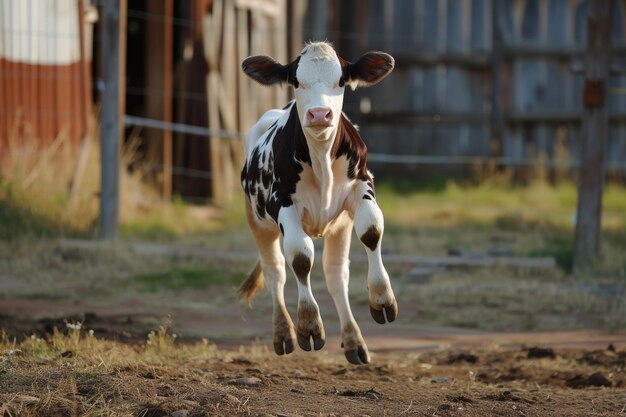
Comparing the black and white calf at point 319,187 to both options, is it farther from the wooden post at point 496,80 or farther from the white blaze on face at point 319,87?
the wooden post at point 496,80

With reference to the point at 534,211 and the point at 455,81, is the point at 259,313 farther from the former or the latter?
the point at 455,81

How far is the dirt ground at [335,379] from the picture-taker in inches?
229

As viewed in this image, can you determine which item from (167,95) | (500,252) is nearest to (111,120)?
(167,95)

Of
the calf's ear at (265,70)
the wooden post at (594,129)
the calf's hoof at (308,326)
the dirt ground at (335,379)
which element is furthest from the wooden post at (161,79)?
the calf's hoof at (308,326)

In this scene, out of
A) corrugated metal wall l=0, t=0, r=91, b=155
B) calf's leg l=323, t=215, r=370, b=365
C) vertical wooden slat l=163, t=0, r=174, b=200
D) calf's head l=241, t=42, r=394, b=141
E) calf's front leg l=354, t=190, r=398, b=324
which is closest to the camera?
calf's head l=241, t=42, r=394, b=141

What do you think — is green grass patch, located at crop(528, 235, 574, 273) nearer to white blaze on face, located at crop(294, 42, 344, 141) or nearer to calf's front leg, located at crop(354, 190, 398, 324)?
calf's front leg, located at crop(354, 190, 398, 324)

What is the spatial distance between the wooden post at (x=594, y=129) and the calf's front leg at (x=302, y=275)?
555 centimetres

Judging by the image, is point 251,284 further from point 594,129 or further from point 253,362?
point 594,129

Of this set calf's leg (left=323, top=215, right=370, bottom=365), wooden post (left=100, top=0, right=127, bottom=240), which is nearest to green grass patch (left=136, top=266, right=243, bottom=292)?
wooden post (left=100, top=0, right=127, bottom=240)

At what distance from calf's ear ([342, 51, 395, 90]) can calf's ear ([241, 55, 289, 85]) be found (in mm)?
406

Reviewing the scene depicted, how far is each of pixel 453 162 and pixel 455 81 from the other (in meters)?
1.54

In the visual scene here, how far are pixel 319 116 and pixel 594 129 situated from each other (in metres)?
6.03

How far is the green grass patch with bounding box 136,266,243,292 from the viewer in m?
11.4

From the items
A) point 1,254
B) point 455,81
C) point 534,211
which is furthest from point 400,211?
point 1,254
